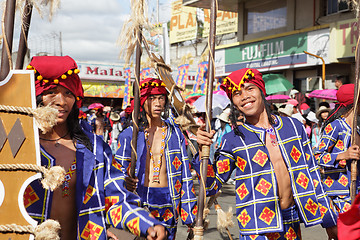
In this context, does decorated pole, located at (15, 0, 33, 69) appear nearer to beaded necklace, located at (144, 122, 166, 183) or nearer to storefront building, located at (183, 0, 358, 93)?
beaded necklace, located at (144, 122, 166, 183)

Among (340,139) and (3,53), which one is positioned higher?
(3,53)

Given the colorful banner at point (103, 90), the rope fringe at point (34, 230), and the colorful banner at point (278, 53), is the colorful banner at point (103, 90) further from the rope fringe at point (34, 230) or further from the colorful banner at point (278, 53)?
the rope fringe at point (34, 230)

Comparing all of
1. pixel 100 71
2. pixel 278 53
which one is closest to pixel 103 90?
pixel 100 71

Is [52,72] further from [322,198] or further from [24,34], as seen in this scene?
[322,198]

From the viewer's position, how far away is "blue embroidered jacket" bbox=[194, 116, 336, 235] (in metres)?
3.26

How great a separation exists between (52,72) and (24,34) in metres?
0.25

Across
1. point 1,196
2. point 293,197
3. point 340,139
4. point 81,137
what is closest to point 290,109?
point 340,139

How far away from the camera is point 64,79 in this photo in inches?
98.1

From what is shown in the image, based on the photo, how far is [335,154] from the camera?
4.52m

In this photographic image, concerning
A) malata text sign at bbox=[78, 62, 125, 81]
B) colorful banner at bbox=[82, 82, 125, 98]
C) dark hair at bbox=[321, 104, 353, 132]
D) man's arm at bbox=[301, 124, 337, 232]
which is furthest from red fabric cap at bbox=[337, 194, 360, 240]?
malata text sign at bbox=[78, 62, 125, 81]

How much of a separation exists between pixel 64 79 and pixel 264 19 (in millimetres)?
16138

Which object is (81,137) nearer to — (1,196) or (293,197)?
(1,196)

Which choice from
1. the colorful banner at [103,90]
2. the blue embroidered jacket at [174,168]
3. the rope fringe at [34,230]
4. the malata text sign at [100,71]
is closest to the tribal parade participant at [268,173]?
the blue embroidered jacket at [174,168]

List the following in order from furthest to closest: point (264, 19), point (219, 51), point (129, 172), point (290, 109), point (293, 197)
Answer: point (219, 51), point (264, 19), point (290, 109), point (129, 172), point (293, 197)
